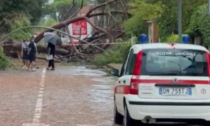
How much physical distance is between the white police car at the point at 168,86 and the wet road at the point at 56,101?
2354mm

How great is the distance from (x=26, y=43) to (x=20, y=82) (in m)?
9.59

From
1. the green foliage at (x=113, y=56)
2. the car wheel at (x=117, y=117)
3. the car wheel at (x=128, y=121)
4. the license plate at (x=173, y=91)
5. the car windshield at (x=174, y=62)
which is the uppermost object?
the car windshield at (x=174, y=62)

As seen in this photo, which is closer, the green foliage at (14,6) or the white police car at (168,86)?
the white police car at (168,86)

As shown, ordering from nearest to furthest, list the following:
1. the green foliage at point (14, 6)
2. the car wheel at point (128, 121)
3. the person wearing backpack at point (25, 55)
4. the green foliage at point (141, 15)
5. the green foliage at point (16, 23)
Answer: the car wheel at point (128, 121) < the green foliage at point (141, 15) < the person wearing backpack at point (25, 55) < the green foliage at point (14, 6) < the green foliage at point (16, 23)

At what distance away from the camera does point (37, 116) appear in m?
15.6

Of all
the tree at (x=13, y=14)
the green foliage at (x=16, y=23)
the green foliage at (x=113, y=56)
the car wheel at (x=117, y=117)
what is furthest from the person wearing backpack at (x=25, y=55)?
the car wheel at (x=117, y=117)

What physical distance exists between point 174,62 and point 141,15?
21.1 metres

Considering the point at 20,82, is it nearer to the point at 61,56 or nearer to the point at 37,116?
the point at 37,116

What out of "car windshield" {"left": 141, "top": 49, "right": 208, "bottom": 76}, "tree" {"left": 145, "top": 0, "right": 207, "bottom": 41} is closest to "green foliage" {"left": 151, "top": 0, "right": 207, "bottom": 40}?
"tree" {"left": 145, "top": 0, "right": 207, "bottom": 41}

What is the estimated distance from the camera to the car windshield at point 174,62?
12.4 meters

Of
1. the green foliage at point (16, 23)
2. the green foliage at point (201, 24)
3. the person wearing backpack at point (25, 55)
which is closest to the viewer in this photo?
the green foliage at point (201, 24)

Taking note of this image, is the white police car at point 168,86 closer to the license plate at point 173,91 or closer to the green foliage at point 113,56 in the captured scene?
the license plate at point 173,91

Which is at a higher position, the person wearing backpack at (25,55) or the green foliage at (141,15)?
the green foliage at (141,15)

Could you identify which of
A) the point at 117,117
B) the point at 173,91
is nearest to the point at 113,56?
the point at 117,117
